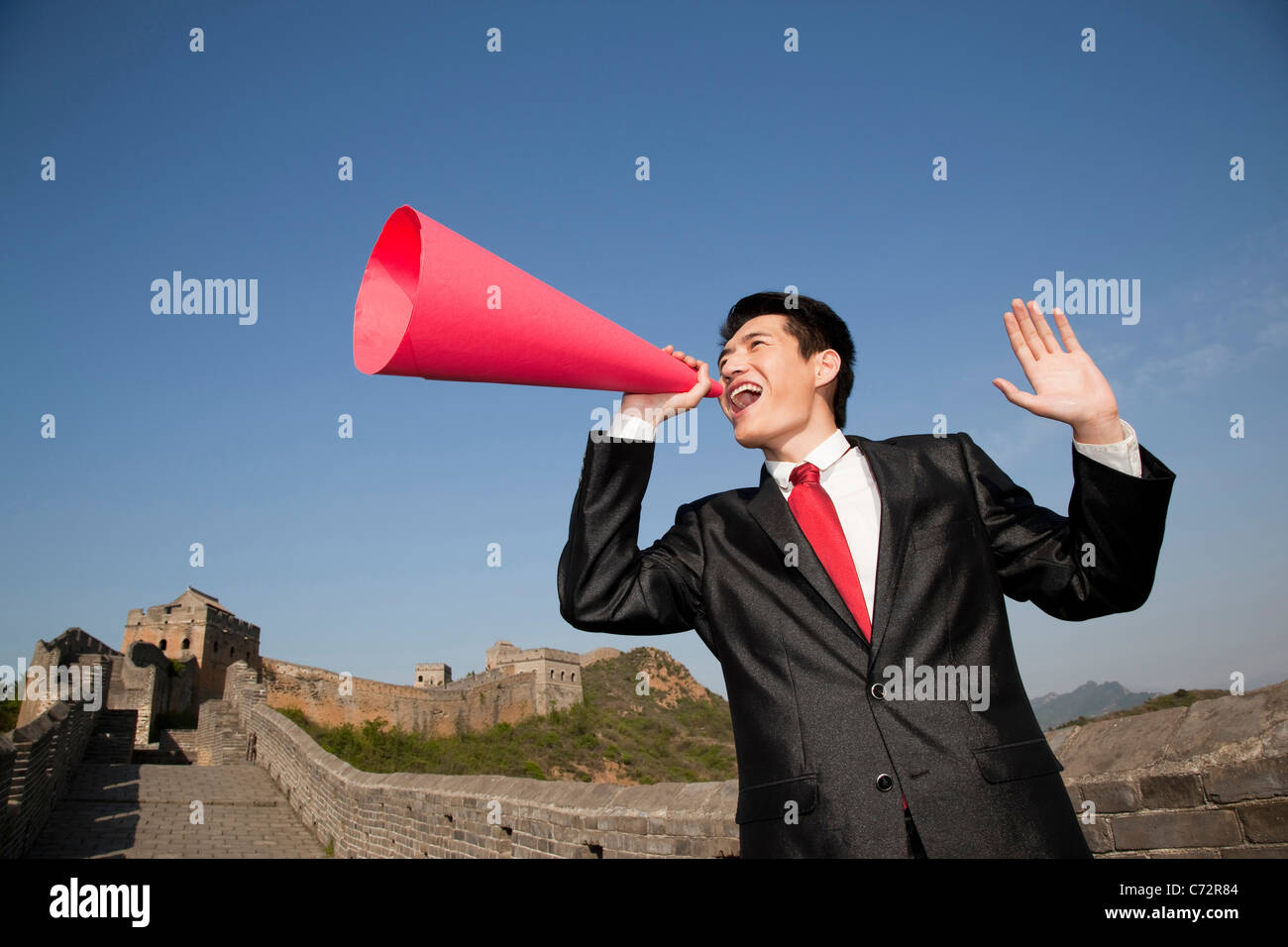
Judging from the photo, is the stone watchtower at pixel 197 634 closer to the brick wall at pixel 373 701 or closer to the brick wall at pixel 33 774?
the brick wall at pixel 373 701

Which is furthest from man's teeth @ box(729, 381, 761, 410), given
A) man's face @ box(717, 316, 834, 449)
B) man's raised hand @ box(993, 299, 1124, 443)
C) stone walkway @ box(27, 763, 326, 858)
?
stone walkway @ box(27, 763, 326, 858)

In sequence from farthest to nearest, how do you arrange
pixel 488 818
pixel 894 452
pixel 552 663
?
1. pixel 552 663
2. pixel 488 818
3. pixel 894 452

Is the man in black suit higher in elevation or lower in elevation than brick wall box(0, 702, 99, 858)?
higher

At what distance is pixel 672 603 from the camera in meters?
2.16

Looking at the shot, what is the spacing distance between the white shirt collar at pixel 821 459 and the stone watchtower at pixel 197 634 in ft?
132

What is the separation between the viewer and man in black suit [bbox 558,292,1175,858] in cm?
163

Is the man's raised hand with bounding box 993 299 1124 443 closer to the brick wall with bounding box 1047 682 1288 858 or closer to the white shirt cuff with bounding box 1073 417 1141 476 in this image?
the white shirt cuff with bounding box 1073 417 1141 476

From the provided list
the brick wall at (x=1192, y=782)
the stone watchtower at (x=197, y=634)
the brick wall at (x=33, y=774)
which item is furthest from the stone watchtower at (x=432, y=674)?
the brick wall at (x=1192, y=782)
